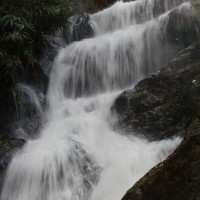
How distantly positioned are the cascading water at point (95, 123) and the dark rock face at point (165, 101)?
0.29 meters

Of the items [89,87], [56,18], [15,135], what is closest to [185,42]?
[89,87]

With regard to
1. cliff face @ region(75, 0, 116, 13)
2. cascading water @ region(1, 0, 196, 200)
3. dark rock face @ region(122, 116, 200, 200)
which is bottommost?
cascading water @ region(1, 0, 196, 200)

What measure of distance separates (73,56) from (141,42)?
1.74 m

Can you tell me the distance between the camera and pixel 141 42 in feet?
31.9

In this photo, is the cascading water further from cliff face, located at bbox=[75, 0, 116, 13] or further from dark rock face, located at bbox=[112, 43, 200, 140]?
cliff face, located at bbox=[75, 0, 116, 13]

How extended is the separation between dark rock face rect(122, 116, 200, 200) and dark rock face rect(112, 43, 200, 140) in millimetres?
2718

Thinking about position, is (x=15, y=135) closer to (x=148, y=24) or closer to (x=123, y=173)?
(x=123, y=173)

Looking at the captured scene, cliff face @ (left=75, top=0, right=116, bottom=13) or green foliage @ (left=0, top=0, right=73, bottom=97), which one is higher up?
green foliage @ (left=0, top=0, right=73, bottom=97)

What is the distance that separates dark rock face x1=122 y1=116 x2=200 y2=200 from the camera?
3.93 metres

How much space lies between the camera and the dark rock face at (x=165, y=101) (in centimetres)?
711

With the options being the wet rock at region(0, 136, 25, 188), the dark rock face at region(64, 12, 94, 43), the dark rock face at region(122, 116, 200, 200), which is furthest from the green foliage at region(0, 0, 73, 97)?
the dark rock face at region(122, 116, 200, 200)

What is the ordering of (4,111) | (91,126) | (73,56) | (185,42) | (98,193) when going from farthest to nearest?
(73,56)
(185,42)
(4,111)
(91,126)
(98,193)

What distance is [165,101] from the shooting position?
7.39 metres

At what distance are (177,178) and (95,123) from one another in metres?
3.95
